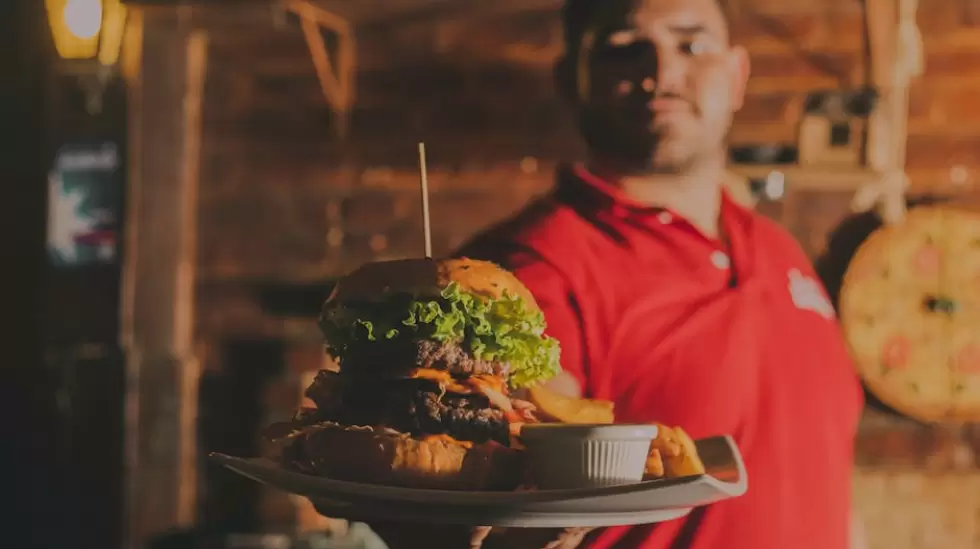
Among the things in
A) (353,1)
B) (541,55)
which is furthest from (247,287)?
(541,55)

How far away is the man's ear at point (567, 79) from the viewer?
2.46 metres

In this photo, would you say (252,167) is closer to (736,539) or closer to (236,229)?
(236,229)

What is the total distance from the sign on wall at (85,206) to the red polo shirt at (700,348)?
196 cm

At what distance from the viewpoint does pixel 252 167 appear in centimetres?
342

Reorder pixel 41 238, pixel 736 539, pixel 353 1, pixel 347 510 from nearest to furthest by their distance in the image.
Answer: pixel 347 510
pixel 736 539
pixel 353 1
pixel 41 238

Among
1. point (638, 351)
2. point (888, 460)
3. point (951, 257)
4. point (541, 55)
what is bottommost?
point (888, 460)

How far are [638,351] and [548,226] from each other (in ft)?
1.09

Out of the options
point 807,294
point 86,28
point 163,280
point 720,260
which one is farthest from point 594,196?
point 86,28

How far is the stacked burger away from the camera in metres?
1.50

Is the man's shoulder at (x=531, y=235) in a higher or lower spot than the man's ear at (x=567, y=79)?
lower

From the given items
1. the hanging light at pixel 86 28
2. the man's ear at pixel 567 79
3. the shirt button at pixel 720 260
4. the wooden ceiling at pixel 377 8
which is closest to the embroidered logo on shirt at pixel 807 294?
the shirt button at pixel 720 260

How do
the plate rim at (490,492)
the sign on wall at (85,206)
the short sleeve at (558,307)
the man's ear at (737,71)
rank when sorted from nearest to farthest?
the plate rim at (490,492) < the short sleeve at (558,307) < the man's ear at (737,71) < the sign on wall at (85,206)

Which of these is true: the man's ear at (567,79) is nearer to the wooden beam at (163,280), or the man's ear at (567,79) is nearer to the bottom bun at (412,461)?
the bottom bun at (412,461)

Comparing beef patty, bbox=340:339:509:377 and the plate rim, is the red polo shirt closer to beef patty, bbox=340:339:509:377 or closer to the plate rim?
beef patty, bbox=340:339:509:377
